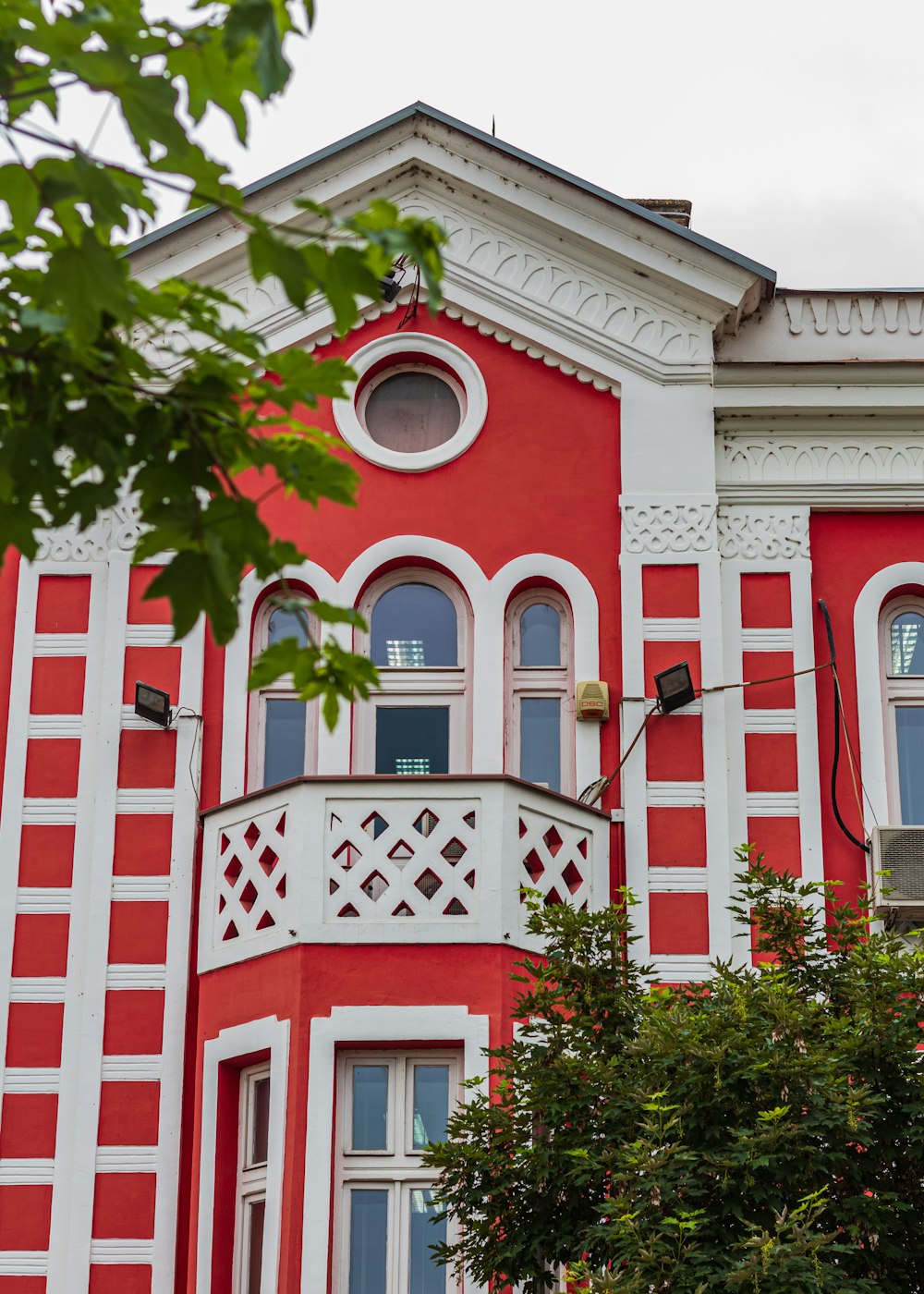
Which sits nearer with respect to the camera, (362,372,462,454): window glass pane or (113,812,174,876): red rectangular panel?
(113,812,174,876): red rectangular panel

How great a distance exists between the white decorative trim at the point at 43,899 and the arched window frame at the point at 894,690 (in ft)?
20.7

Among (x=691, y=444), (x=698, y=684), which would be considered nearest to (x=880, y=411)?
(x=691, y=444)

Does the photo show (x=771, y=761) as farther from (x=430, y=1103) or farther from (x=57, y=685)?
(x=57, y=685)

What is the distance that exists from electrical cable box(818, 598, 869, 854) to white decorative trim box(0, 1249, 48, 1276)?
21.8 ft

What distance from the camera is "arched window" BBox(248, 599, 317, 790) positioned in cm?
1664

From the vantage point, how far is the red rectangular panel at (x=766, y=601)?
17.2 m

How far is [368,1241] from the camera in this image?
47.5 feet

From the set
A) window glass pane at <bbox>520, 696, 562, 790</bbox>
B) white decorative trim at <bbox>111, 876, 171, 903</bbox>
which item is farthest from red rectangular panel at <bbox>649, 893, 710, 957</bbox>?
white decorative trim at <bbox>111, 876, 171, 903</bbox>

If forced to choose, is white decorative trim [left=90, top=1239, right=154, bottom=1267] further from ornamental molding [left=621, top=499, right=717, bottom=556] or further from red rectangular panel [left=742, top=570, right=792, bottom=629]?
red rectangular panel [left=742, top=570, right=792, bottom=629]

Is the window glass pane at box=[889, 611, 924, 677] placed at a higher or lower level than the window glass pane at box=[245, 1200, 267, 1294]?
higher

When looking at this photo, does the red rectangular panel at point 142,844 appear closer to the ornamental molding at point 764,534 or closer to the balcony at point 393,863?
the balcony at point 393,863

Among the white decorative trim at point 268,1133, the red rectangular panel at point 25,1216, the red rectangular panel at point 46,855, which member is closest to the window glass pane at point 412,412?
the red rectangular panel at point 46,855

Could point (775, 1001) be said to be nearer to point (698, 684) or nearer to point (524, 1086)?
point (524, 1086)

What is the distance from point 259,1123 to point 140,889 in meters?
2.04
